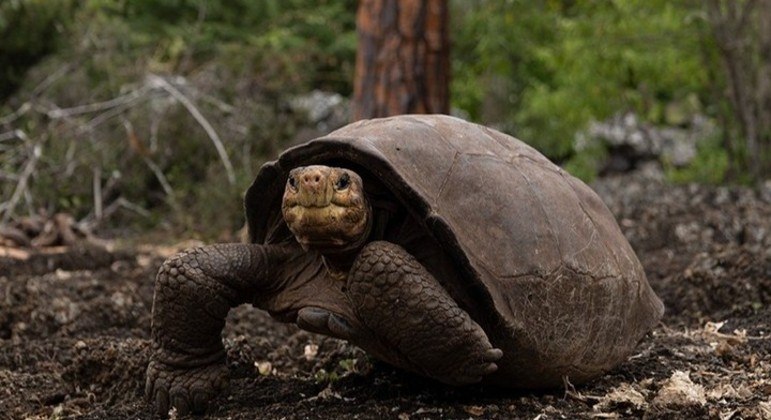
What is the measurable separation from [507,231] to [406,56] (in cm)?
350

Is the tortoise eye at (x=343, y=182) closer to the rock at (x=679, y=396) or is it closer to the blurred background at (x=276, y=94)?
the rock at (x=679, y=396)

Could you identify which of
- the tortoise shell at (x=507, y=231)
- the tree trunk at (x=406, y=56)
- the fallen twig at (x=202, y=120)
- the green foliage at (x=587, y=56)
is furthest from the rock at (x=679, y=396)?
the green foliage at (x=587, y=56)

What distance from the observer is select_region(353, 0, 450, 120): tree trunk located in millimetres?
5766

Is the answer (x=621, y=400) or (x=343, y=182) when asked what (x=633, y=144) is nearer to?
(x=621, y=400)

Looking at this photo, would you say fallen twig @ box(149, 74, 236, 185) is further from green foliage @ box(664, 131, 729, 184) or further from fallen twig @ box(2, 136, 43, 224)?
green foliage @ box(664, 131, 729, 184)

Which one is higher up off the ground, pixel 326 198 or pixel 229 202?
pixel 326 198

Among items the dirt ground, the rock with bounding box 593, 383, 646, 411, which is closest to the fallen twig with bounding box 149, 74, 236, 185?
the dirt ground

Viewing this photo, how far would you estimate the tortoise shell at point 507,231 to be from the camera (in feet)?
Result: 7.63

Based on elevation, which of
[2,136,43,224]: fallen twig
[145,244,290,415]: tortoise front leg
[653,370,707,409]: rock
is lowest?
[2,136,43,224]: fallen twig

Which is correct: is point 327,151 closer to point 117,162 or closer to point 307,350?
point 307,350

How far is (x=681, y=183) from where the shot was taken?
862 centimetres

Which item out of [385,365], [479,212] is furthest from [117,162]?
[479,212]

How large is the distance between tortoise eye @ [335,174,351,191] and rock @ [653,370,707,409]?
0.89 metres

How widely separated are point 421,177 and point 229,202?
4252 mm
